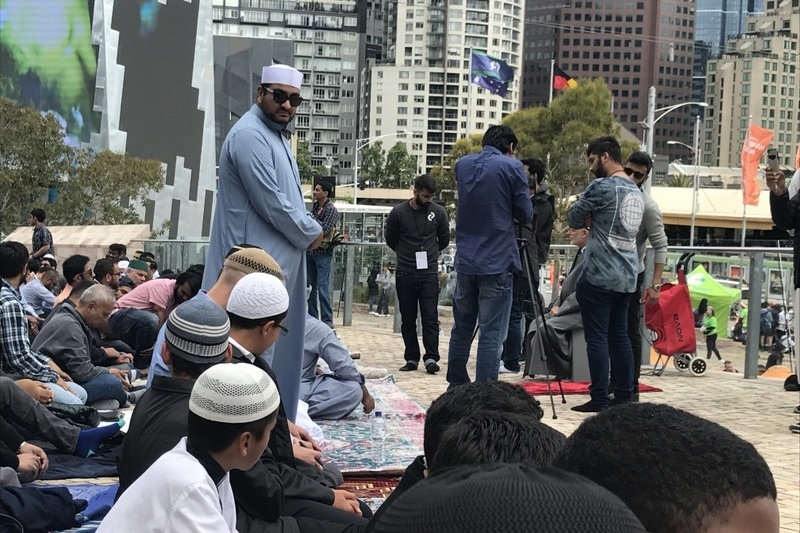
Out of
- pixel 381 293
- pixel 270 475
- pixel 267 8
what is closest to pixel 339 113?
pixel 267 8

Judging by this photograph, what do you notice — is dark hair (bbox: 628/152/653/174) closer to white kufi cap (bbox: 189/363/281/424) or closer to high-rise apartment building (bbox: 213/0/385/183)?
white kufi cap (bbox: 189/363/281/424)

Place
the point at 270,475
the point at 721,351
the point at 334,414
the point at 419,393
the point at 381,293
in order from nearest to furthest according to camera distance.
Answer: the point at 270,475 < the point at 334,414 < the point at 419,393 < the point at 721,351 < the point at 381,293

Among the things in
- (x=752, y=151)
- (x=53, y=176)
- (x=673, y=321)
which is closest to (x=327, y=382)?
(x=673, y=321)

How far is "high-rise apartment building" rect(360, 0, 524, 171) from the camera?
173000 mm

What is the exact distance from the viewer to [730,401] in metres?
8.19

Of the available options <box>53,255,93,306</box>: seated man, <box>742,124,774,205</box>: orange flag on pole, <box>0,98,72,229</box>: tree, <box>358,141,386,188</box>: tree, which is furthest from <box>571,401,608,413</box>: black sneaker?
<box>358,141,386,188</box>: tree

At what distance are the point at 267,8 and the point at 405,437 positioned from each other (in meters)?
186

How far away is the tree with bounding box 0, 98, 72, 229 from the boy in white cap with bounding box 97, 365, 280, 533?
29147 millimetres

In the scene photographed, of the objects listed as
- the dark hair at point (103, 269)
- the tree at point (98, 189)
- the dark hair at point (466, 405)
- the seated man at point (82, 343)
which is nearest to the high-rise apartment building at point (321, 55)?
the tree at point (98, 189)

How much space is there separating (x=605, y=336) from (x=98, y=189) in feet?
91.7

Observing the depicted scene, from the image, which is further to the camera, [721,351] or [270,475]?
[721,351]

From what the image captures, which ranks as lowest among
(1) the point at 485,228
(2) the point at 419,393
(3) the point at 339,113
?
(2) the point at 419,393

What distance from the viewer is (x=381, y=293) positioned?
48.3 ft

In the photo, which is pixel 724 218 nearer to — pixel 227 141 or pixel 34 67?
pixel 34 67
